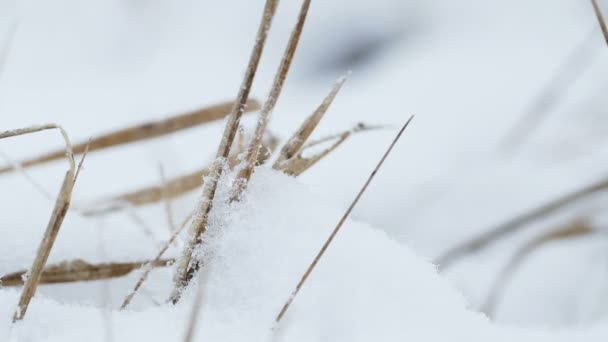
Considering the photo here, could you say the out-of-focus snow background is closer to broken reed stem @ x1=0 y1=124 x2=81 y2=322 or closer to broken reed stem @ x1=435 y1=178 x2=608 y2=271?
broken reed stem @ x1=435 y1=178 x2=608 y2=271

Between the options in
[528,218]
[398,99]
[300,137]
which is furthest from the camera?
[398,99]

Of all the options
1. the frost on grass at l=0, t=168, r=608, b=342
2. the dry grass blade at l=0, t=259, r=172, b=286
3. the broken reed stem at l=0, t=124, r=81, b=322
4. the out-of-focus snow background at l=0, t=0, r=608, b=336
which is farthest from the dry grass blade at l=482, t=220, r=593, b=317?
the broken reed stem at l=0, t=124, r=81, b=322

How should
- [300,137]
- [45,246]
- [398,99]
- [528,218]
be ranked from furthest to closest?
[398,99] → [528,218] → [300,137] → [45,246]

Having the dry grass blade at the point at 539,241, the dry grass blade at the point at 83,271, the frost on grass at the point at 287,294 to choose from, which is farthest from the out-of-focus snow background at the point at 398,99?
the frost on grass at the point at 287,294

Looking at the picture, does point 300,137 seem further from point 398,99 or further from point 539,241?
point 398,99

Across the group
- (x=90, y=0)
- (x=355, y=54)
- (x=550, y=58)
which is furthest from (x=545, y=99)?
(x=90, y=0)

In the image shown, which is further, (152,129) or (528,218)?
(528,218)

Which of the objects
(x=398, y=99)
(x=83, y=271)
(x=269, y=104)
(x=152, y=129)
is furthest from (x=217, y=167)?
(x=398, y=99)

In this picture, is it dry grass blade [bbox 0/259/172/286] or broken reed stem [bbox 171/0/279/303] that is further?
dry grass blade [bbox 0/259/172/286]
